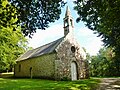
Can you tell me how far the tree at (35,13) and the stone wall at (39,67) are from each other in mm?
15790

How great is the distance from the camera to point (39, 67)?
99.1 feet

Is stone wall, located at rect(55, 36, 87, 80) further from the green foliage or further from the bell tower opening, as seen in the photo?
the green foliage

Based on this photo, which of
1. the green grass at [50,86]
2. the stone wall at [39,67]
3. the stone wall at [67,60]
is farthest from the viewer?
the stone wall at [39,67]

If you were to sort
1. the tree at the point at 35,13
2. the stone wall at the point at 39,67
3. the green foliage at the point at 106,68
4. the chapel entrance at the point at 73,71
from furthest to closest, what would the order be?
the green foliage at the point at 106,68 < the chapel entrance at the point at 73,71 < the stone wall at the point at 39,67 < the tree at the point at 35,13

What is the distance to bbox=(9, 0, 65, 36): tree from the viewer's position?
10.0m

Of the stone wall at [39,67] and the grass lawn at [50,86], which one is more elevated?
the stone wall at [39,67]

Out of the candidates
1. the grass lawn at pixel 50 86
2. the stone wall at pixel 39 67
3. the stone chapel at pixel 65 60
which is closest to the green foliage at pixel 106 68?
the stone chapel at pixel 65 60

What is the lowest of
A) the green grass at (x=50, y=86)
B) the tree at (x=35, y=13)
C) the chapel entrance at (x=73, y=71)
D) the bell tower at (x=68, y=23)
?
the green grass at (x=50, y=86)

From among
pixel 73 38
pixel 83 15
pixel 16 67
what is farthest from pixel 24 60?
pixel 83 15

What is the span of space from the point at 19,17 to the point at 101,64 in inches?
1452

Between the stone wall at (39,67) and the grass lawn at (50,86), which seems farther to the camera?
the stone wall at (39,67)

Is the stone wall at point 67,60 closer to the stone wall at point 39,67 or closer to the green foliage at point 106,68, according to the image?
the stone wall at point 39,67

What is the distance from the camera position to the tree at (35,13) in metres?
10.0

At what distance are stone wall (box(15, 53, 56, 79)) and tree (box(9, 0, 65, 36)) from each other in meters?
15.8
